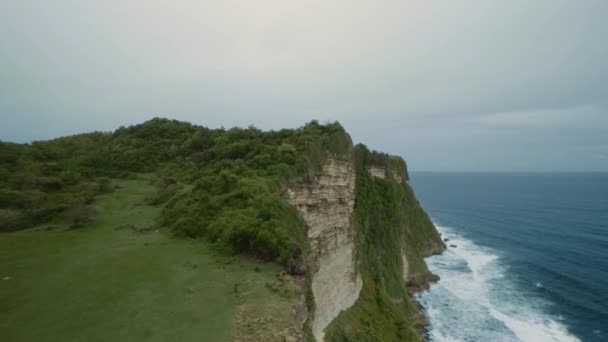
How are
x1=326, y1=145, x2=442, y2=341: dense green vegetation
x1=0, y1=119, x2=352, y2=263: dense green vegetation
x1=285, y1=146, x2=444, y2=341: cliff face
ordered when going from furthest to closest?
x1=326, y1=145, x2=442, y2=341: dense green vegetation → x1=285, y1=146, x2=444, y2=341: cliff face → x1=0, y1=119, x2=352, y2=263: dense green vegetation

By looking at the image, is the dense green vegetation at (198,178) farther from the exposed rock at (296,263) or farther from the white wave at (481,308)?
the white wave at (481,308)

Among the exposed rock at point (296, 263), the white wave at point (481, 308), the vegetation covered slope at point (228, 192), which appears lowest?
the white wave at point (481, 308)

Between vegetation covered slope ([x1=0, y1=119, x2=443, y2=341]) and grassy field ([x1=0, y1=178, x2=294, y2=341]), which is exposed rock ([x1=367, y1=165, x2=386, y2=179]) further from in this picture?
grassy field ([x1=0, y1=178, x2=294, y2=341])

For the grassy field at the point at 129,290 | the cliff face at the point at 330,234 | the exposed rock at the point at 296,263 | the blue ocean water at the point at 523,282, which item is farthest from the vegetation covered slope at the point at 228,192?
the blue ocean water at the point at 523,282

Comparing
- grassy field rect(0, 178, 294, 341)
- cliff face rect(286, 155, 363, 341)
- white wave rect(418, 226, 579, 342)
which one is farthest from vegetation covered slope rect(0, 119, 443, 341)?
white wave rect(418, 226, 579, 342)

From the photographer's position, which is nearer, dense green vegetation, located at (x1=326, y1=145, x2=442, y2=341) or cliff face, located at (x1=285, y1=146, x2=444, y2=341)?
cliff face, located at (x1=285, y1=146, x2=444, y2=341)

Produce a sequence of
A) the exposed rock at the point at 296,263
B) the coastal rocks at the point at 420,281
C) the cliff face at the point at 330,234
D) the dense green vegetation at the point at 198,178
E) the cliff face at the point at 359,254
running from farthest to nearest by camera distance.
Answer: the coastal rocks at the point at 420,281
the cliff face at the point at 359,254
the cliff face at the point at 330,234
the dense green vegetation at the point at 198,178
the exposed rock at the point at 296,263

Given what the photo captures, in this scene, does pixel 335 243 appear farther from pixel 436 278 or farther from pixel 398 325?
pixel 436 278
